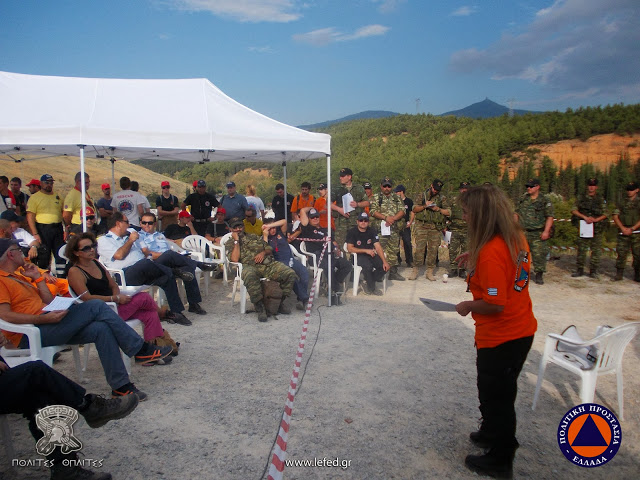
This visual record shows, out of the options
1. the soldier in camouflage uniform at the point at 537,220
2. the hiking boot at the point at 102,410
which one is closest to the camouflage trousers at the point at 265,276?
the hiking boot at the point at 102,410

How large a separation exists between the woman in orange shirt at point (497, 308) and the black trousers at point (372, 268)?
14.1ft

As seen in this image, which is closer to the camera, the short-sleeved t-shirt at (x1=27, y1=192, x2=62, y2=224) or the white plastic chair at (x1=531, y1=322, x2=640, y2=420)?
the white plastic chair at (x1=531, y1=322, x2=640, y2=420)

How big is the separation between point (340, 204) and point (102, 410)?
5.54m

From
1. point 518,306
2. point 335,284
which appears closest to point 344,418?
point 518,306

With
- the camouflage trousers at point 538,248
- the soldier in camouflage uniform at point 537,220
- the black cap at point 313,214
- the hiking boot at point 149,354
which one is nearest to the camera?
the hiking boot at point 149,354

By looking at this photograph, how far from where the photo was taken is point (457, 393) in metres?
3.52

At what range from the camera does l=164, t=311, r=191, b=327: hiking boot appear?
5160mm

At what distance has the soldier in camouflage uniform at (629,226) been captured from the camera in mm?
7348

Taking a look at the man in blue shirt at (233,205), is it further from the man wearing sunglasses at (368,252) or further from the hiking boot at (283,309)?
the hiking boot at (283,309)

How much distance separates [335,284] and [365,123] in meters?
67.6

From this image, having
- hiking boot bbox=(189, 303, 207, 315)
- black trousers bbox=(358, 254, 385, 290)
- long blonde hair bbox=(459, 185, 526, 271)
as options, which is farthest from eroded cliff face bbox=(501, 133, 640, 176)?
long blonde hair bbox=(459, 185, 526, 271)

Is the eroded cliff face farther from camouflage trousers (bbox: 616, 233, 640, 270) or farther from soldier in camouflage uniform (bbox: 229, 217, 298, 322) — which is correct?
soldier in camouflage uniform (bbox: 229, 217, 298, 322)

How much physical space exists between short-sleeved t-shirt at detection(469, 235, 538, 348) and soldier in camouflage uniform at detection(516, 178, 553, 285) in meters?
5.50

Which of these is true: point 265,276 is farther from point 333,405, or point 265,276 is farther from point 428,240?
point 428,240
